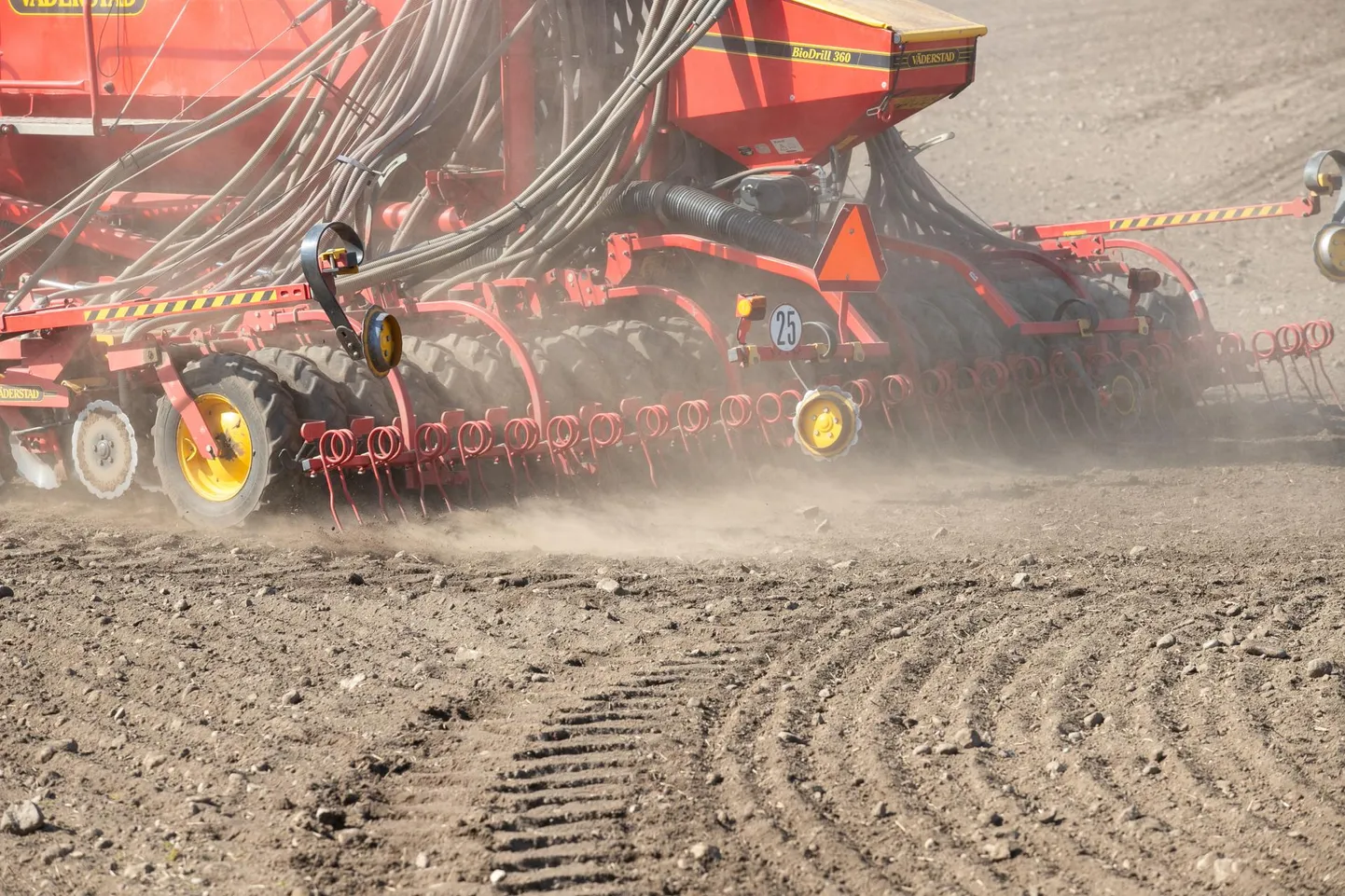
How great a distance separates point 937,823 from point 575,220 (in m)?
4.99

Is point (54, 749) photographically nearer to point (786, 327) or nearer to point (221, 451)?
point (221, 451)

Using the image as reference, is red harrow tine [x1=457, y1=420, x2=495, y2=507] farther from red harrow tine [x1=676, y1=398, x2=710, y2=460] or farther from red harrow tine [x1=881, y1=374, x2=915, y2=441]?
red harrow tine [x1=881, y1=374, x2=915, y2=441]

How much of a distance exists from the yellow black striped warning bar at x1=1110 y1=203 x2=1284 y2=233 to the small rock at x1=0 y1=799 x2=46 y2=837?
7.50 meters

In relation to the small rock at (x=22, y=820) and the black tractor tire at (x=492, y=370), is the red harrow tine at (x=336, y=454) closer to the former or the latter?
the black tractor tire at (x=492, y=370)

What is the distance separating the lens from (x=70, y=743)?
388 centimetres

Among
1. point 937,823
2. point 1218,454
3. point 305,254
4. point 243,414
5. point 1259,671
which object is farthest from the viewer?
point 1218,454

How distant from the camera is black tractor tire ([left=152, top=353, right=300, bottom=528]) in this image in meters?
6.56

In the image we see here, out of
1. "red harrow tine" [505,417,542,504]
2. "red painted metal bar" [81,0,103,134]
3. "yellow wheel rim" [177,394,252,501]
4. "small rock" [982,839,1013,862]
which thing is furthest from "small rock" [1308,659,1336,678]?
"red painted metal bar" [81,0,103,134]

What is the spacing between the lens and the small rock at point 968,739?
3729mm

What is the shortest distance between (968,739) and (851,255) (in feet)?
12.8

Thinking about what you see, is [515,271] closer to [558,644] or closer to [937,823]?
[558,644]

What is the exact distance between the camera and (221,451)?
683cm

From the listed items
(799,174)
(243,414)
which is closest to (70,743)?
(243,414)

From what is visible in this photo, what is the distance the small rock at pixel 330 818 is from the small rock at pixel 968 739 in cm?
147
